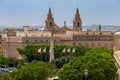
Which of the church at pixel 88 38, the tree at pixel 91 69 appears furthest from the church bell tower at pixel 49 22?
the tree at pixel 91 69

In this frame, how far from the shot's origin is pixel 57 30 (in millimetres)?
120438

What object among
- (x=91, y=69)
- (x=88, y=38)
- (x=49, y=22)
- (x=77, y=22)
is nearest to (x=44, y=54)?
(x=88, y=38)

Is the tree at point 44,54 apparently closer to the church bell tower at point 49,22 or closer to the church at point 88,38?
the church at point 88,38

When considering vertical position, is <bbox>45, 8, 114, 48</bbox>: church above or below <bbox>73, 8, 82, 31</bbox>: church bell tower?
below

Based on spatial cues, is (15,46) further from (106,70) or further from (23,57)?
(106,70)

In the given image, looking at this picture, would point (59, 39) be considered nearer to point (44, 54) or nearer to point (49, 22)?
point (49, 22)

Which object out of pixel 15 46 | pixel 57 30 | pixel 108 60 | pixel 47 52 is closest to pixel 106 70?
pixel 108 60

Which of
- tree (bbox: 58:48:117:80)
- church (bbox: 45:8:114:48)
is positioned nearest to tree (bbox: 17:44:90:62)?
church (bbox: 45:8:114:48)

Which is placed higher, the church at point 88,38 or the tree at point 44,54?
the church at point 88,38

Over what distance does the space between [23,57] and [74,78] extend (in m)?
51.9

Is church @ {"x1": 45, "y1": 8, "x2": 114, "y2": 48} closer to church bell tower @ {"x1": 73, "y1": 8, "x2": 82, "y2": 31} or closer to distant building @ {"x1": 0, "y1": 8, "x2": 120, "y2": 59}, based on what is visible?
distant building @ {"x1": 0, "y1": 8, "x2": 120, "y2": 59}

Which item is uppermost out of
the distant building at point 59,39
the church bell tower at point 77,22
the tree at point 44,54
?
the church bell tower at point 77,22

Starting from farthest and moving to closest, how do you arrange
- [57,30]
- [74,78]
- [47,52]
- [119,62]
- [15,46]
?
[57,30]
[15,46]
[47,52]
[119,62]
[74,78]

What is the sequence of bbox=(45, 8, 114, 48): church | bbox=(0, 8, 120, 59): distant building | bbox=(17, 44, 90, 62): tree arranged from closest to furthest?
bbox=(17, 44, 90, 62): tree, bbox=(0, 8, 120, 59): distant building, bbox=(45, 8, 114, 48): church
